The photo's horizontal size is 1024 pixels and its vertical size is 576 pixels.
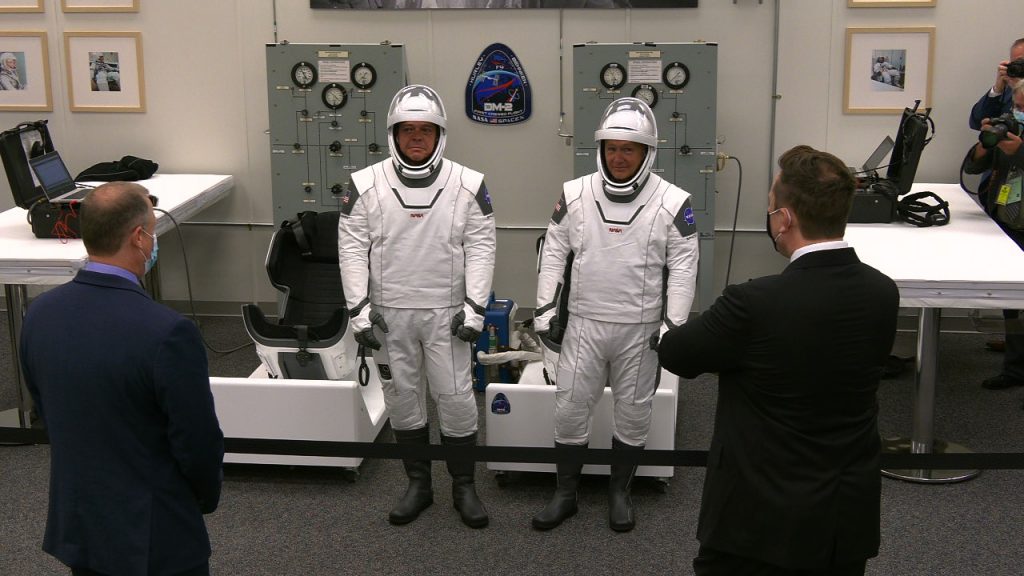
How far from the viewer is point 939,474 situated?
4.43 metres

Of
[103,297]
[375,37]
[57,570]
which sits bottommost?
[57,570]

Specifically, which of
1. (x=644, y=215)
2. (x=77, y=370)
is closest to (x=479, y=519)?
(x=644, y=215)

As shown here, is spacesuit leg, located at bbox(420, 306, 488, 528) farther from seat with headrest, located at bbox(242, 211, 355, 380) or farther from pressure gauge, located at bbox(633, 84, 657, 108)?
pressure gauge, located at bbox(633, 84, 657, 108)

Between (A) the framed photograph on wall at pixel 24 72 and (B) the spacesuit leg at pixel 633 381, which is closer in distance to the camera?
(B) the spacesuit leg at pixel 633 381

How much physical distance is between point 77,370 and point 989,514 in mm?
3319

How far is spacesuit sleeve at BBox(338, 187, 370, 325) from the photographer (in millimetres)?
4023

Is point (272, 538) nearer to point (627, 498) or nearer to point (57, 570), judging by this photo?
point (57, 570)

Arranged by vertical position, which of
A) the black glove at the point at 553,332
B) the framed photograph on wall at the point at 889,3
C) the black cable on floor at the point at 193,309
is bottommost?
the black cable on floor at the point at 193,309

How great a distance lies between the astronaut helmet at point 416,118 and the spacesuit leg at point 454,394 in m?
0.52

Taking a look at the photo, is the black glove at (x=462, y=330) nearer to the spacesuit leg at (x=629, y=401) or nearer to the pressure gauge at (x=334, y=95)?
the spacesuit leg at (x=629, y=401)

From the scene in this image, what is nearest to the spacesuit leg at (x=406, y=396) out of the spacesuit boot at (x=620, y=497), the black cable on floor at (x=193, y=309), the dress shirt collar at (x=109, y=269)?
the spacesuit boot at (x=620, y=497)

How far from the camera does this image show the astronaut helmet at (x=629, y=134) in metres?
3.85

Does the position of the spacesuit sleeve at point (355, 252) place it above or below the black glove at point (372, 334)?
above

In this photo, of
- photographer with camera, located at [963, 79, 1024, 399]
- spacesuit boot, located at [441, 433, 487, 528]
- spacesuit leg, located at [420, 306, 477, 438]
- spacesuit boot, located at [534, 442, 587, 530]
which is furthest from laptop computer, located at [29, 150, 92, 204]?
photographer with camera, located at [963, 79, 1024, 399]
